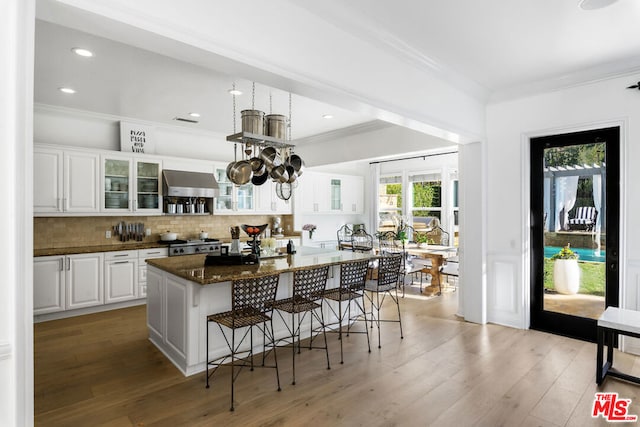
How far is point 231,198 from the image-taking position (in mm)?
6609

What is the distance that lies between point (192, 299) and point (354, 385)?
154cm

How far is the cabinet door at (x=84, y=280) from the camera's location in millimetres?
4766

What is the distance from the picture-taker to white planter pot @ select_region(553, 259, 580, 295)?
4.12 metres

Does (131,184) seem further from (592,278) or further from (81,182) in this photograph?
(592,278)

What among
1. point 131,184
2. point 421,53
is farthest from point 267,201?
point 421,53

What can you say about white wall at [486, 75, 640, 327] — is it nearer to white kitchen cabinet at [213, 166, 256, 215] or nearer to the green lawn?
the green lawn

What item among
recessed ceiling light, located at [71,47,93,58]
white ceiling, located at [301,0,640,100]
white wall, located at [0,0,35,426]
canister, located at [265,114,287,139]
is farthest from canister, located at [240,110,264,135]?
white wall, located at [0,0,35,426]

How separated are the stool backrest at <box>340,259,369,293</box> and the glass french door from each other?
2185mm

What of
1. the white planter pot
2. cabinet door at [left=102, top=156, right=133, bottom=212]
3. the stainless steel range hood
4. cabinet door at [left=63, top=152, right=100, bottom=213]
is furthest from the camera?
the stainless steel range hood

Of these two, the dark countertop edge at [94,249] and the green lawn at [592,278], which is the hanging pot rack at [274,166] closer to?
the dark countertop edge at [94,249]

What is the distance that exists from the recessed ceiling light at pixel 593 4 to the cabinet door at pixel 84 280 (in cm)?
586

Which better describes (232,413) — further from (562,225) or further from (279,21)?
(562,225)

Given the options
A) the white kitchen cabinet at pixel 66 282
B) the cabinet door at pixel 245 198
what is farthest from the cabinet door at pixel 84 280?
the cabinet door at pixel 245 198

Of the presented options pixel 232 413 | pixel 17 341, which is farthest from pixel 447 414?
pixel 17 341
